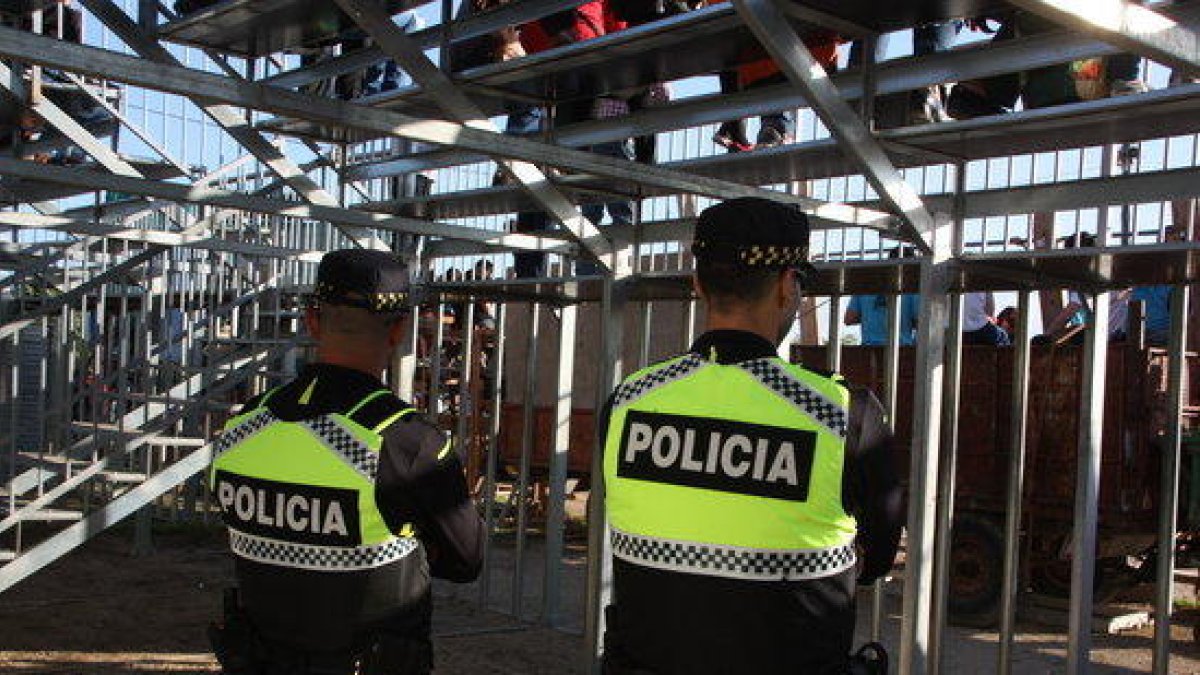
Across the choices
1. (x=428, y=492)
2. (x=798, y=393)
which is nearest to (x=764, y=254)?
(x=798, y=393)

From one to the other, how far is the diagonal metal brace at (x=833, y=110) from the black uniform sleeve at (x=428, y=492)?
83.5 inches

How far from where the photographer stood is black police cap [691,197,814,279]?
2738 mm

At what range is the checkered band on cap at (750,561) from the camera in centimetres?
263

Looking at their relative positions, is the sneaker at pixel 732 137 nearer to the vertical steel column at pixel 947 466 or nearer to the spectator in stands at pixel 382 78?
the vertical steel column at pixel 947 466

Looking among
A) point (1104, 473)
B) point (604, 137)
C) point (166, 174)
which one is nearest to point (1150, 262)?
point (604, 137)

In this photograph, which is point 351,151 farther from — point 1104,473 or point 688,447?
point 688,447

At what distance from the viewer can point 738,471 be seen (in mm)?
2682

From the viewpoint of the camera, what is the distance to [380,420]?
10.3 feet

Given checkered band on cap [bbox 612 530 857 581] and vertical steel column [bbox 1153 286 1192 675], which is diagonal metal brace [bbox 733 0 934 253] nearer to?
vertical steel column [bbox 1153 286 1192 675]

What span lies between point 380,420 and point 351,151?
703cm

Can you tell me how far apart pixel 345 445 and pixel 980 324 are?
773 cm

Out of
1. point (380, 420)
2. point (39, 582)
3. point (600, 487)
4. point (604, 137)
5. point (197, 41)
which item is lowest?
point (39, 582)

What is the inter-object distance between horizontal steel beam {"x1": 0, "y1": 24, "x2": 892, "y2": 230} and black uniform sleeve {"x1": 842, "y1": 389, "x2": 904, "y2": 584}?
111 inches

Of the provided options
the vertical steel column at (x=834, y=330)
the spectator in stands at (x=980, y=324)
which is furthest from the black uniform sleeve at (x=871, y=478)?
the spectator in stands at (x=980, y=324)
